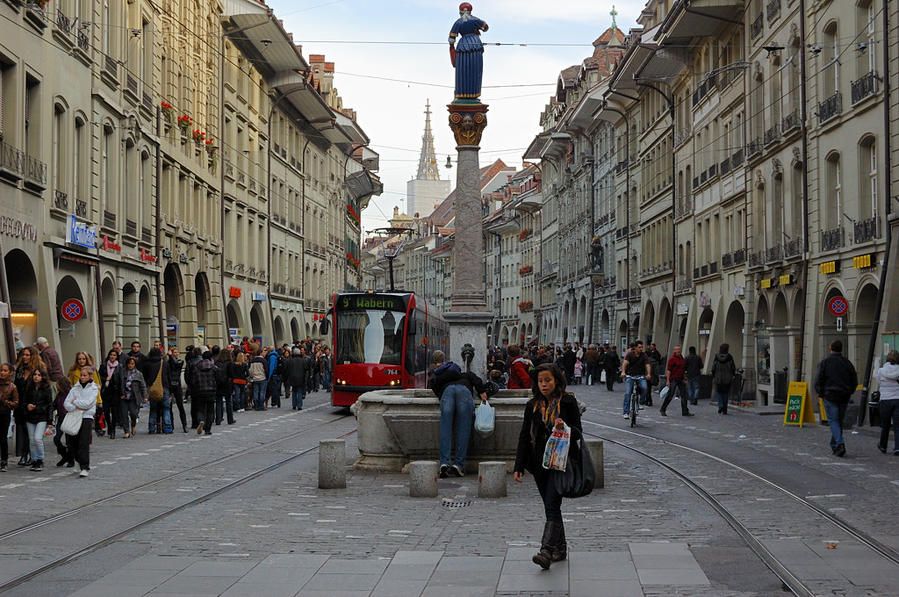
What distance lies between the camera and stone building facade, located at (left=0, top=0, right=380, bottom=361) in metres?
27.3

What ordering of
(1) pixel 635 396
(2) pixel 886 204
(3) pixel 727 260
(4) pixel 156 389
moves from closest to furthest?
(4) pixel 156 389, (2) pixel 886 204, (1) pixel 635 396, (3) pixel 727 260

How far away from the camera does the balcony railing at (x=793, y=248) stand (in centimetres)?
3512

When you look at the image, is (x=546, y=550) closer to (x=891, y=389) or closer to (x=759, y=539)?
(x=759, y=539)

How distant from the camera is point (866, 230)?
1150 inches

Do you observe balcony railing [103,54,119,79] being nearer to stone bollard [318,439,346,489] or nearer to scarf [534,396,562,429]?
stone bollard [318,439,346,489]

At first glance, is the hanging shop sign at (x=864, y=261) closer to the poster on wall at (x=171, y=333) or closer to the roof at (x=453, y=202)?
the poster on wall at (x=171, y=333)

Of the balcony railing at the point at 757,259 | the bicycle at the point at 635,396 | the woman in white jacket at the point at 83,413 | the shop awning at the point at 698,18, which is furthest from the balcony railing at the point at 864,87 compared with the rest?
the woman in white jacket at the point at 83,413

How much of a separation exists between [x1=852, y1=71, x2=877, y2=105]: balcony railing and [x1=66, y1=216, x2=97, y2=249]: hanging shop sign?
1760 cm

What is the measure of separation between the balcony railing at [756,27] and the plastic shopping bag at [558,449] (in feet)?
106

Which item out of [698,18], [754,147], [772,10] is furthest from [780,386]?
[698,18]

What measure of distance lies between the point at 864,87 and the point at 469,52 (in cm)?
984

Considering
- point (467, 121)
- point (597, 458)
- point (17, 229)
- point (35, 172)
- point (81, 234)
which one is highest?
point (467, 121)

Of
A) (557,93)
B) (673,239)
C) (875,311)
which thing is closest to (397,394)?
(875,311)

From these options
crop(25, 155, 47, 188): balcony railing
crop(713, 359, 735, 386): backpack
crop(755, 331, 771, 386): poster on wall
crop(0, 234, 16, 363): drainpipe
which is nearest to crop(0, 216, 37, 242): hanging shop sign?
crop(25, 155, 47, 188): balcony railing
